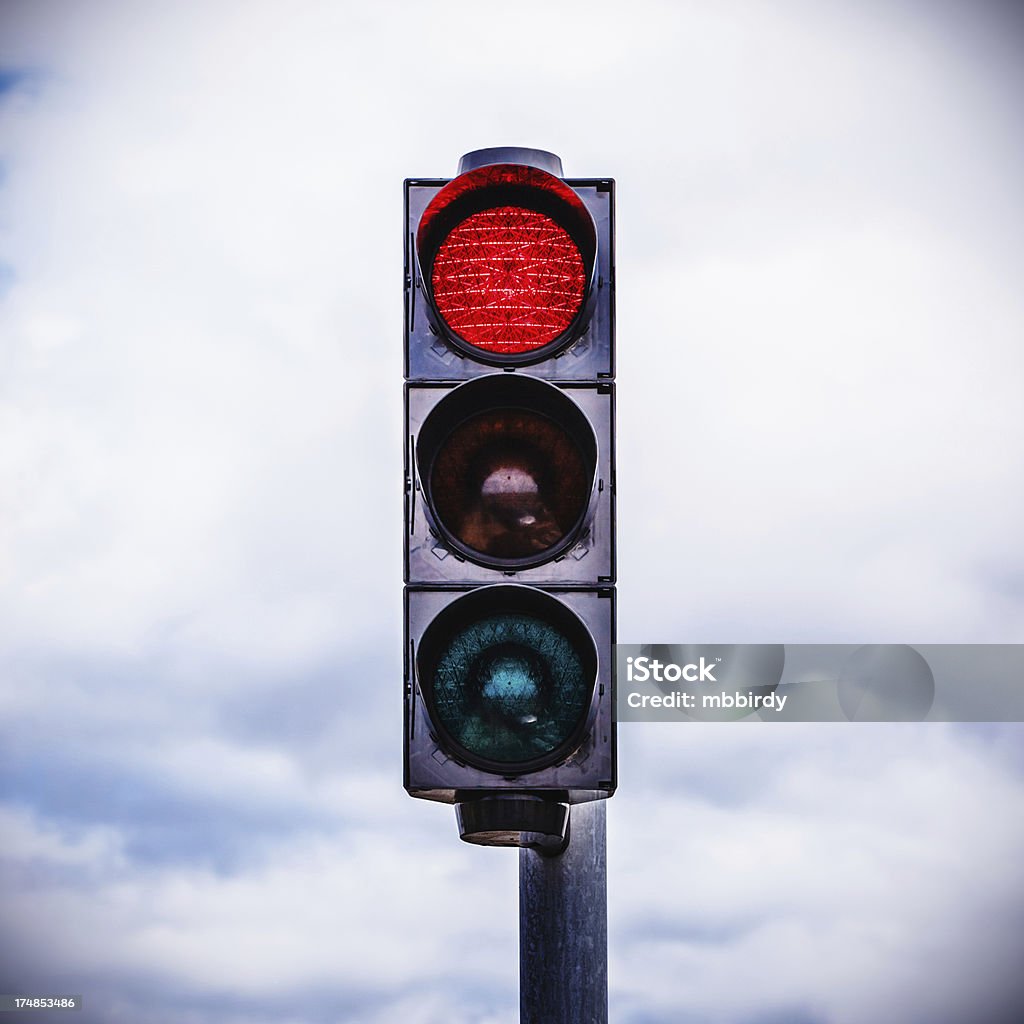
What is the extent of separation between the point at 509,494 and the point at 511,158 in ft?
2.18

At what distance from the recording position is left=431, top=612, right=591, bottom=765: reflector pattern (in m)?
2.84

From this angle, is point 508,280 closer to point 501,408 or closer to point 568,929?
point 501,408

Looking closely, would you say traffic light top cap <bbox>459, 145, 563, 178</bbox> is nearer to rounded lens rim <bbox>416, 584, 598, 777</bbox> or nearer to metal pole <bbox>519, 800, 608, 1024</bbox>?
rounded lens rim <bbox>416, 584, 598, 777</bbox>

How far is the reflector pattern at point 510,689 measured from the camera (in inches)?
112

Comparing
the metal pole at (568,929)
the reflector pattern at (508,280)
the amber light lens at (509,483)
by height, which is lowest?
the metal pole at (568,929)

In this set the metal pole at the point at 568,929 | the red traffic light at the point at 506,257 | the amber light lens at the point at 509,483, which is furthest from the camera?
the metal pole at the point at 568,929

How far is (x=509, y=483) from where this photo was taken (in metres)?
3.02

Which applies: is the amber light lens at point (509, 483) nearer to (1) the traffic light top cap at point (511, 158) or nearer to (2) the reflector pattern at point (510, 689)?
(2) the reflector pattern at point (510, 689)

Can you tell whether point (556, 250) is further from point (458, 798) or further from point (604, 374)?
point (458, 798)

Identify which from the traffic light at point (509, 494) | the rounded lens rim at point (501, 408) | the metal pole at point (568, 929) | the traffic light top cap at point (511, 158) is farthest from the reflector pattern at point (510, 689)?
the traffic light top cap at point (511, 158)

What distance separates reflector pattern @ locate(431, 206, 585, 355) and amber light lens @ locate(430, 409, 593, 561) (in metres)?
0.15

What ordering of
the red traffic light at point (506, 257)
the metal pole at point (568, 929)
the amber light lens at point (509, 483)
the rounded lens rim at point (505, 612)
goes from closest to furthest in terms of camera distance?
1. the rounded lens rim at point (505, 612)
2. the amber light lens at point (509, 483)
3. the red traffic light at point (506, 257)
4. the metal pole at point (568, 929)

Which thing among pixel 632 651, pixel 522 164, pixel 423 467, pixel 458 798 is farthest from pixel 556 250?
pixel 458 798

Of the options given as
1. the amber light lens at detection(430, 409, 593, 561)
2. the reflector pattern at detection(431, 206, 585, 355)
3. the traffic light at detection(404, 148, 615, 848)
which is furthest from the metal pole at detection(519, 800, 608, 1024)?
the reflector pattern at detection(431, 206, 585, 355)
